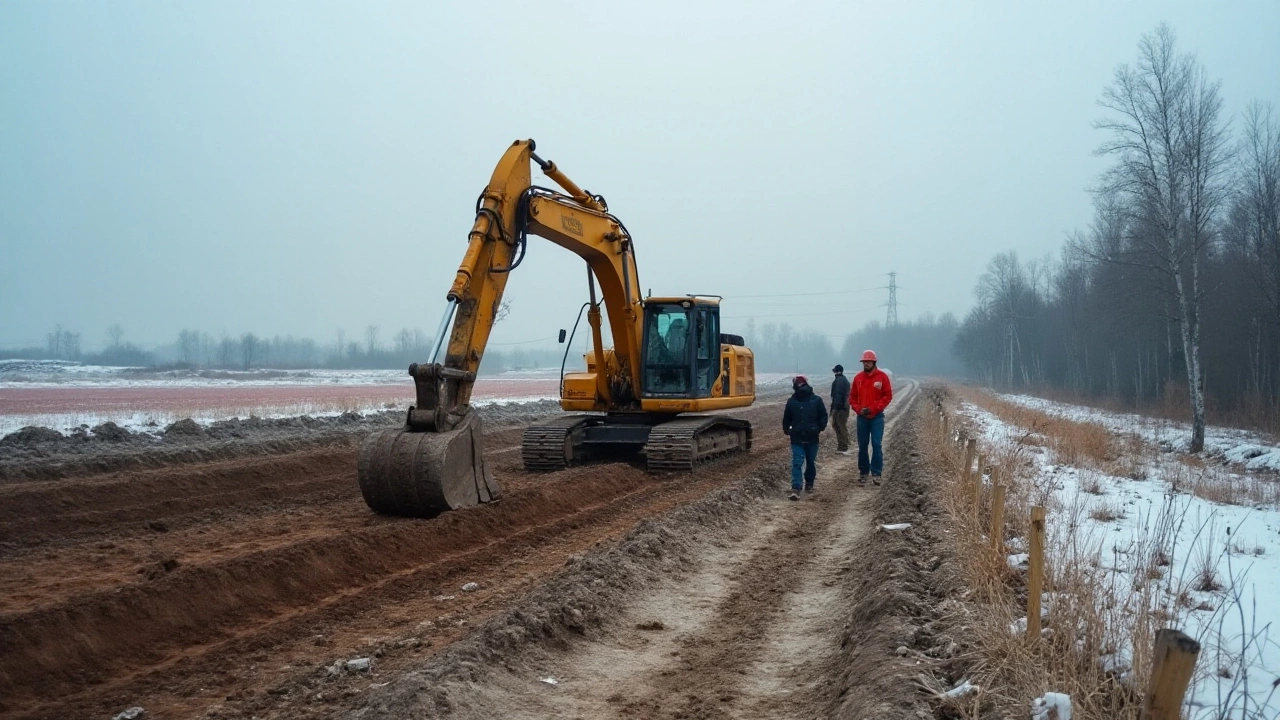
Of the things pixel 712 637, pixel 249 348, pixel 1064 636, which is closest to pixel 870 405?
pixel 712 637

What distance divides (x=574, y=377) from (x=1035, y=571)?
11.0 metres

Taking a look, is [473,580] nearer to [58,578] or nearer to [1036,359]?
[58,578]

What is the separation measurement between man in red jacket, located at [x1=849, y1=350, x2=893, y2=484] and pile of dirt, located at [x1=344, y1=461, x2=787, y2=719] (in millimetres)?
3863

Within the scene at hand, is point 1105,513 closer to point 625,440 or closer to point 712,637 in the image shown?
point 712,637

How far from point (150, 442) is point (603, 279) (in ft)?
29.6

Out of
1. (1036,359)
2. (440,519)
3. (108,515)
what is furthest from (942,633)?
(1036,359)

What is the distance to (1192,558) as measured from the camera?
871cm

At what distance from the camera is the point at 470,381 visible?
33.8 ft

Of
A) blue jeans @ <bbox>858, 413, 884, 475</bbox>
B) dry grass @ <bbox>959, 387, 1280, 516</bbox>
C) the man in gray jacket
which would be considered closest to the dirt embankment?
blue jeans @ <bbox>858, 413, 884, 475</bbox>

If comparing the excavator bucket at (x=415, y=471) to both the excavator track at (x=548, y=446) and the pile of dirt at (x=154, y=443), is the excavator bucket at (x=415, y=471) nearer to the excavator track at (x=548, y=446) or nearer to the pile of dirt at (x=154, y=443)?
the excavator track at (x=548, y=446)

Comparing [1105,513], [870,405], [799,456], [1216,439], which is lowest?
[1216,439]

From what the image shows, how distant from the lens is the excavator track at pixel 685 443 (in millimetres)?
13977

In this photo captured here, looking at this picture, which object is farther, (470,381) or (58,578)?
(470,381)

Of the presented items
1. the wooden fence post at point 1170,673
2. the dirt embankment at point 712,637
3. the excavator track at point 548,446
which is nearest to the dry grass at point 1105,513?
the dirt embankment at point 712,637
